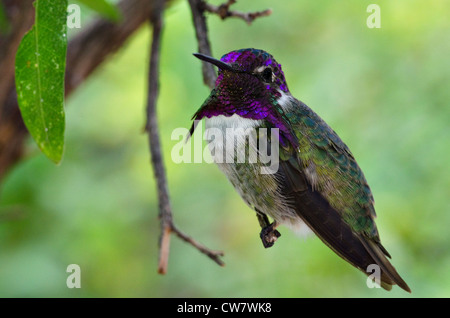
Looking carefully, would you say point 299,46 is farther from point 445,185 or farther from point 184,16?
point 445,185

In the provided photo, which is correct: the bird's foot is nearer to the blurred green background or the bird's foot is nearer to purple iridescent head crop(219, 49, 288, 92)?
purple iridescent head crop(219, 49, 288, 92)

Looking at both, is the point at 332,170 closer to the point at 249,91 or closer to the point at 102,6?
the point at 249,91

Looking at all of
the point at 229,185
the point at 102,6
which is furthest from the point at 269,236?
the point at 229,185

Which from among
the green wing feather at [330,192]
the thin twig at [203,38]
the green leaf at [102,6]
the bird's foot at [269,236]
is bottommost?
the bird's foot at [269,236]

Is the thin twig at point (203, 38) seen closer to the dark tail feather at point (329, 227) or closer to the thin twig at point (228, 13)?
the thin twig at point (228, 13)

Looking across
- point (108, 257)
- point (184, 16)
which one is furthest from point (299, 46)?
point (108, 257)

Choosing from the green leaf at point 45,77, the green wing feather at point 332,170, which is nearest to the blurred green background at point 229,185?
the green wing feather at point 332,170
